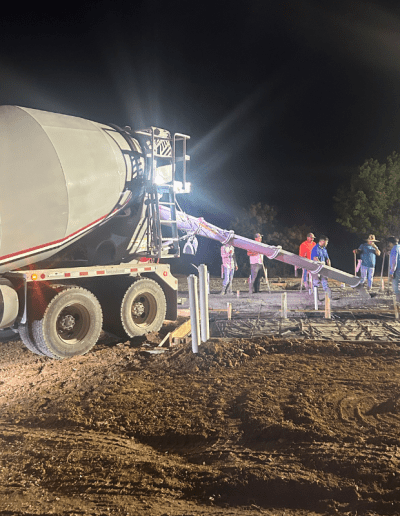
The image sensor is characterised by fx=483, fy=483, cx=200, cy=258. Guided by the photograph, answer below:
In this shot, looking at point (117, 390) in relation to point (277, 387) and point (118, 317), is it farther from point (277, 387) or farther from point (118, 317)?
point (118, 317)

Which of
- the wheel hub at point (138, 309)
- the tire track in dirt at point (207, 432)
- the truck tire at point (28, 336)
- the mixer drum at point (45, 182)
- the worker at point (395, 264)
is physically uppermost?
the mixer drum at point (45, 182)

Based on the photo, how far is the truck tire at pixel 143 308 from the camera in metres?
9.76

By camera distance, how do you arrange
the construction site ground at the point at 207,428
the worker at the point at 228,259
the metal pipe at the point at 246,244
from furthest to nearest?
the worker at the point at 228,259 → the metal pipe at the point at 246,244 → the construction site ground at the point at 207,428

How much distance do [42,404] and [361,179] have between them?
2944cm

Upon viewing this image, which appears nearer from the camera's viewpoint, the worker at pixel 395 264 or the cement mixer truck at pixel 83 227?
the cement mixer truck at pixel 83 227

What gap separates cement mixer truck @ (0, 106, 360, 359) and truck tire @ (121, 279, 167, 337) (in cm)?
2

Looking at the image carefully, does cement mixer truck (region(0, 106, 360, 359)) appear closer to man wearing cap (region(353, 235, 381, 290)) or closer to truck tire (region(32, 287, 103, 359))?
truck tire (region(32, 287, 103, 359))

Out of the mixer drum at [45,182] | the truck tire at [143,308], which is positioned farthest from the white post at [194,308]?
the mixer drum at [45,182]

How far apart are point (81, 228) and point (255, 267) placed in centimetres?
813

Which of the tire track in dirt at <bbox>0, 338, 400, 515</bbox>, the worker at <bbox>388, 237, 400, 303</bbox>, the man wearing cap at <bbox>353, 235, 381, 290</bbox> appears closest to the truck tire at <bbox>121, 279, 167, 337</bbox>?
the tire track in dirt at <bbox>0, 338, 400, 515</bbox>

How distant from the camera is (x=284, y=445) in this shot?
4742 millimetres

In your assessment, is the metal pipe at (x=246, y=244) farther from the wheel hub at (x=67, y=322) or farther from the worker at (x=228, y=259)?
the wheel hub at (x=67, y=322)

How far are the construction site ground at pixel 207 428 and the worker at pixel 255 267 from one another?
6238 millimetres

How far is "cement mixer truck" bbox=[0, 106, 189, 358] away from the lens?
7801 millimetres
